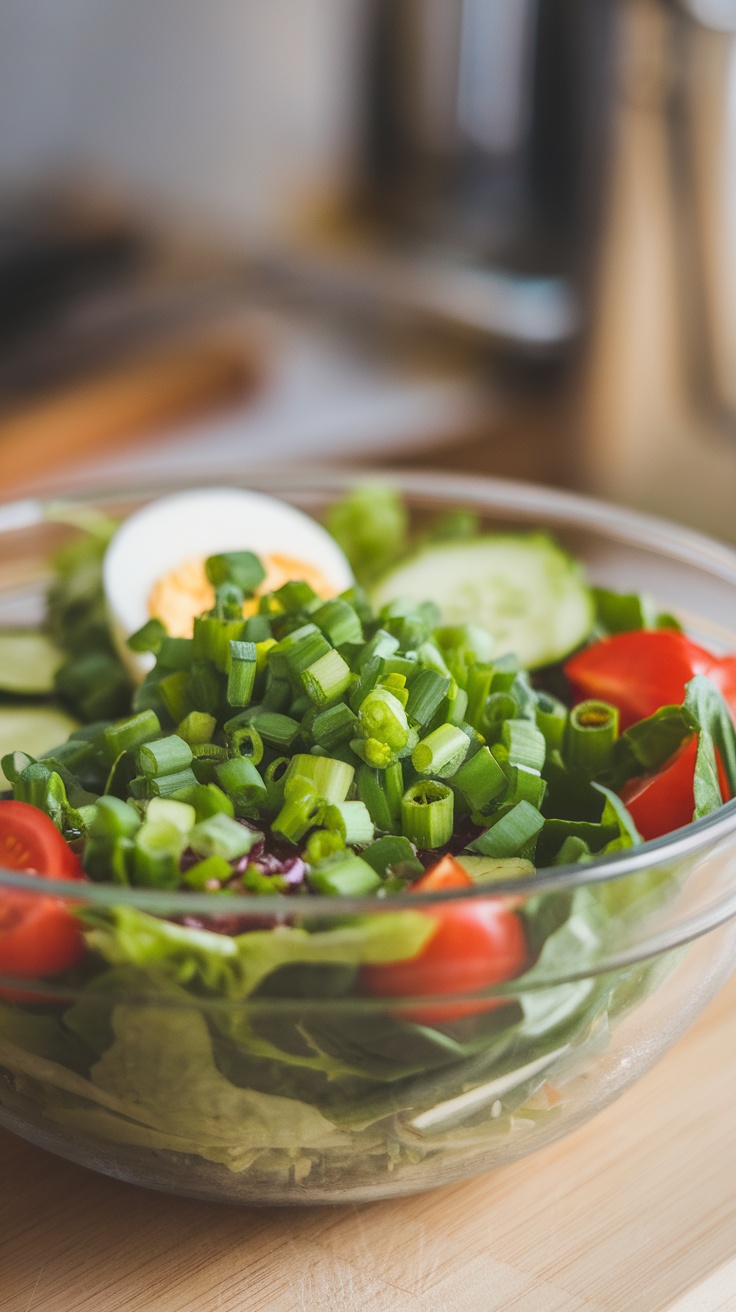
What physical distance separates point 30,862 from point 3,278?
2.12 m

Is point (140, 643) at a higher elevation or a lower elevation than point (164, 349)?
higher

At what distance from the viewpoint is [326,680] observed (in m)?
0.84

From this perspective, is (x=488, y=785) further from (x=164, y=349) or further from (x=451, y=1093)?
(x=164, y=349)

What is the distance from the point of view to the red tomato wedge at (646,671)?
982 mm

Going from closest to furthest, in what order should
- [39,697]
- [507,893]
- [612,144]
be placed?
[507,893] → [39,697] → [612,144]

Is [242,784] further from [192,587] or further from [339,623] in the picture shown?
[192,587]

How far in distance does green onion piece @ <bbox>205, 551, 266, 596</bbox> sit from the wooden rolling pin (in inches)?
47.6

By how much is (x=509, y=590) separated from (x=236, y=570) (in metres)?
0.27

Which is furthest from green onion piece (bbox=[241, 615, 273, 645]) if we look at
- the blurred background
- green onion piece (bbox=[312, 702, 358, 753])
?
the blurred background

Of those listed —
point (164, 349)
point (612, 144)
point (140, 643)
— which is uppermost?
point (612, 144)

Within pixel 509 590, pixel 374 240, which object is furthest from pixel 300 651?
pixel 374 240

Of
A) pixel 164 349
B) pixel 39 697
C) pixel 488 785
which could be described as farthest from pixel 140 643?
pixel 164 349

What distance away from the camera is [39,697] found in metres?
1.16

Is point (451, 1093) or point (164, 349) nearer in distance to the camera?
point (451, 1093)
